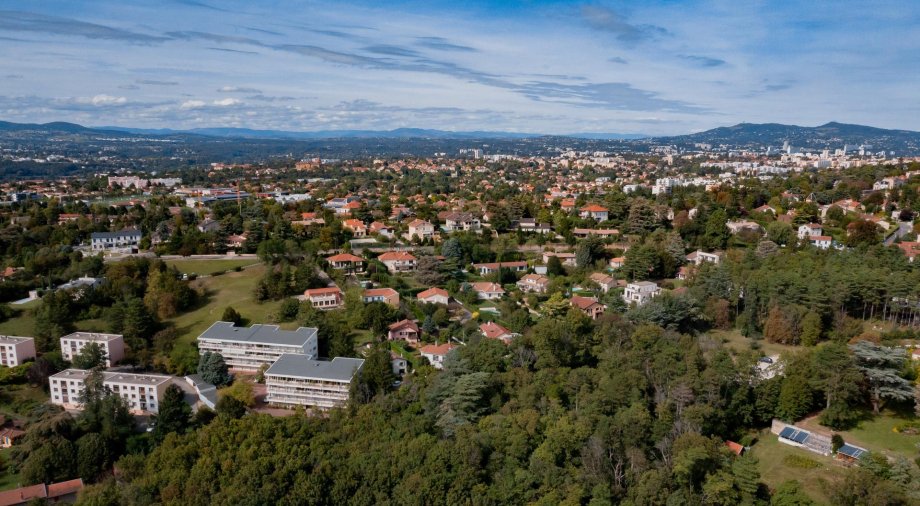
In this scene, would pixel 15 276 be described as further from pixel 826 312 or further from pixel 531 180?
pixel 531 180

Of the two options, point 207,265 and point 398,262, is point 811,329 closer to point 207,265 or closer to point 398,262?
point 398,262

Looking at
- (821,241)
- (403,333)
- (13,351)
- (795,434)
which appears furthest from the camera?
(821,241)

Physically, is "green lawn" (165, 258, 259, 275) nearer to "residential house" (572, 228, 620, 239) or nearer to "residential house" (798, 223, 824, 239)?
"residential house" (572, 228, 620, 239)

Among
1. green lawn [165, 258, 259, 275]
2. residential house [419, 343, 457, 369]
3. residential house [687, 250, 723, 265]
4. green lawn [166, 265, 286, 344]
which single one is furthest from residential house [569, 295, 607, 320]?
green lawn [165, 258, 259, 275]

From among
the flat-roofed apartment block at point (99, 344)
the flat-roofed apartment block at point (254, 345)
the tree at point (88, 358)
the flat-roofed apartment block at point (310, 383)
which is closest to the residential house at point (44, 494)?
the flat-roofed apartment block at point (310, 383)

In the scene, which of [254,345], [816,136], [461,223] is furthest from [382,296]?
[816,136]

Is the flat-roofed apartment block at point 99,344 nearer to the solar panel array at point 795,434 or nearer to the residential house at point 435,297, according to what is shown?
the residential house at point 435,297

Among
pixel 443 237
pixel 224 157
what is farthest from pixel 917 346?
pixel 224 157

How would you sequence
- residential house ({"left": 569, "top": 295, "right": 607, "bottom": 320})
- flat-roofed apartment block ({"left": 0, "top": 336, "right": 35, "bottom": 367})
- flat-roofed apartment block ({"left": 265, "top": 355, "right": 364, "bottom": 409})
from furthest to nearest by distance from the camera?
1. residential house ({"left": 569, "top": 295, "right": 607, "bottom": 320})
2. flat-roofed apartment block ({"left": 0, "top": 336, "right": 35, "bottom": 367})
3. flat-roofed apartment block ({"left": 265, "top": 355, "right": 364, "bottom": 409})
